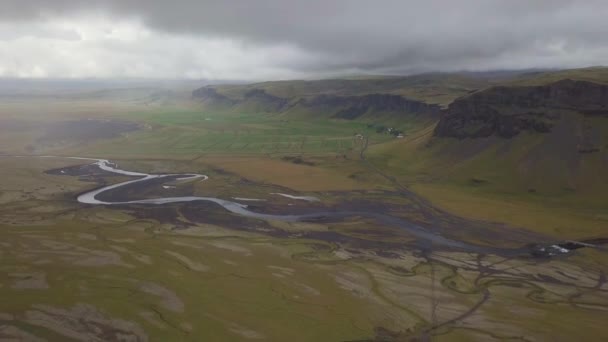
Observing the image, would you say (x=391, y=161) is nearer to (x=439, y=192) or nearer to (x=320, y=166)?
(x=320, y=166)

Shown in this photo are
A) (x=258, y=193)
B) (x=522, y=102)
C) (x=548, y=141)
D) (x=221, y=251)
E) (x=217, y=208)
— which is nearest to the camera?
(x=221, y=251)

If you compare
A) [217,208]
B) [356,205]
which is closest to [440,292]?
[356,205]

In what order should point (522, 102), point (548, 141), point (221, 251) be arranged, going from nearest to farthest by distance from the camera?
point (221, 251), point (548, 141), point (522, 102)

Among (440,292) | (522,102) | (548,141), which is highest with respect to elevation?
(522,102)

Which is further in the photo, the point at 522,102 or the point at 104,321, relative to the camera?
the point at 522,102

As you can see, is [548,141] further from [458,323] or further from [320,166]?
[458,323]

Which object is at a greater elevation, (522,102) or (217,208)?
(522,102)
